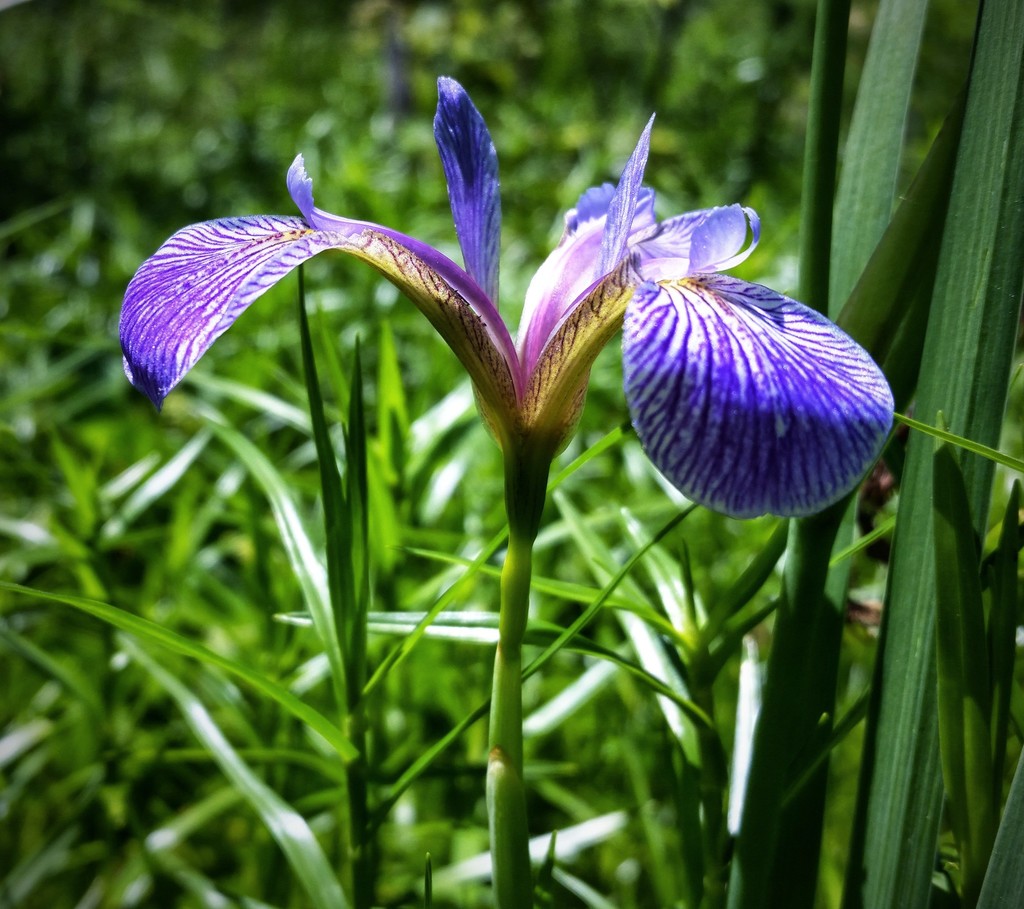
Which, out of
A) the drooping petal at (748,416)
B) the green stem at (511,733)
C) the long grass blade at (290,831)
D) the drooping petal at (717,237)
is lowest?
the long grass blade at (290,831)

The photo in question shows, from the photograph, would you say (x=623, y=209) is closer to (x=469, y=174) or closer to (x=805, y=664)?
(x=469, y=174)

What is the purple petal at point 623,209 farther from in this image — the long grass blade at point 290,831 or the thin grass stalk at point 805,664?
the long grass blade at point 290,831

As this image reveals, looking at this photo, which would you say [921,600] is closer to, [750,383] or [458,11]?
[750,383]

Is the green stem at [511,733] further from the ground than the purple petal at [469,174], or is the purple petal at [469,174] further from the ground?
the purple petal at [469,174]

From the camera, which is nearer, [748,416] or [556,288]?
[748,416]

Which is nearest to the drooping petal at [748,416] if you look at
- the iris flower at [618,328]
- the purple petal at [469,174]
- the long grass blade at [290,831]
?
the iris flower at [618,328]

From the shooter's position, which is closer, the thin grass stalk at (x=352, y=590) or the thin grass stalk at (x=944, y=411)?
the thin grass stalk at (x=944, y=411)

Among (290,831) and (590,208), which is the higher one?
(590,208)

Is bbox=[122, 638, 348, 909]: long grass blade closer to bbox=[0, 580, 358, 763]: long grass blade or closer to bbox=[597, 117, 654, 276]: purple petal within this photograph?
bbox=[0, 580, 358, 763]: long grass blade

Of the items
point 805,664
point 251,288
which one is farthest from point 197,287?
point 805,664
